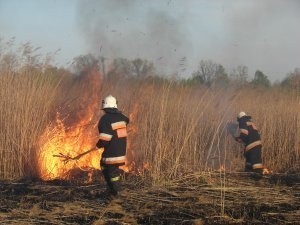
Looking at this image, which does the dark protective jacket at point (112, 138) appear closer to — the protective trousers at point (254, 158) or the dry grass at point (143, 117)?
the dry grass at point (143, 117)

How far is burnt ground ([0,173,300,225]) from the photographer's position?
613 centimetres

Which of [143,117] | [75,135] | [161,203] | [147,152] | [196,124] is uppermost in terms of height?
[143,117]

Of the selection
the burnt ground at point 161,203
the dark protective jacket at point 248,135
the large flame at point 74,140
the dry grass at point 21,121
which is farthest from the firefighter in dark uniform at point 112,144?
the dark protective jacket at point 248,135

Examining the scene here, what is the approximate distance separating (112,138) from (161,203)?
1.30 meters

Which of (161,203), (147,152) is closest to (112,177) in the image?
(161,203)

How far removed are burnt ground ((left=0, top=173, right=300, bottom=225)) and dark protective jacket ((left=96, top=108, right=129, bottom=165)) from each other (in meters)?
0.60

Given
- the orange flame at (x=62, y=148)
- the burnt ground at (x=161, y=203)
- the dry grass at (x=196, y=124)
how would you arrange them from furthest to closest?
1. the orange flame at (x=62, y=148)
2. the dry grass at (x=196, y=124)
3. the burnt ground at (x=161, y=203)

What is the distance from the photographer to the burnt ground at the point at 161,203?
20.1 ft

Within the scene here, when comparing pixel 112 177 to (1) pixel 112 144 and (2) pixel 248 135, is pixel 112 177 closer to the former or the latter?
(1) pixel 112 144

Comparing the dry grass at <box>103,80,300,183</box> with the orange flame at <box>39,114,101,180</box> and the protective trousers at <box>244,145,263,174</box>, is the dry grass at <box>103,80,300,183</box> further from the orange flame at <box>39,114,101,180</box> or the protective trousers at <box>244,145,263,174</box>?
the orange flame at <box>39,114,101,180</box>

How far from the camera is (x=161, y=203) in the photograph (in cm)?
695

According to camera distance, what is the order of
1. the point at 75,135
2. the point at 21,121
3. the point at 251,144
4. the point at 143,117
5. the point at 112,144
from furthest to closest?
the point at 251,144, the point at 75,135, the point at 143,117, the point at 21,121, the point at 112,144

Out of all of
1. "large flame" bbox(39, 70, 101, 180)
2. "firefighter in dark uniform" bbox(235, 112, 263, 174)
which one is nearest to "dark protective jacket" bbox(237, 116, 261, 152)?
"firefighter in dark uniform" bbox(235, 112, 263, 174)

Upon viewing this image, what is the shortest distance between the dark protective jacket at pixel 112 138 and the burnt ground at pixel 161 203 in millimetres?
605
